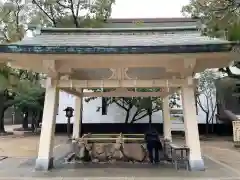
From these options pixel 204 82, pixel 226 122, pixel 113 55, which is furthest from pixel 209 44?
pixel 226 122

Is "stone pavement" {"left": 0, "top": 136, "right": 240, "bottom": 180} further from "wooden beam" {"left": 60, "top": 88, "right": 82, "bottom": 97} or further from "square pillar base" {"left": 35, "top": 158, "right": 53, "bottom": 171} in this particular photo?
"wooden beam" {"left": 60, "top": 88, "right": 82, "bottom": 97}

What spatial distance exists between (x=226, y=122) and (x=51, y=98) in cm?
1864

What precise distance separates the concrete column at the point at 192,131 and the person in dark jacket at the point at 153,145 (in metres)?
1.19

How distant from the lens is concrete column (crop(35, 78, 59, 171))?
27.0ft

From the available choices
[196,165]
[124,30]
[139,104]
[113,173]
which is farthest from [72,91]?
[139,104]

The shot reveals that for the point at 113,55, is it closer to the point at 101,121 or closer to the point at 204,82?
the point at 204,82

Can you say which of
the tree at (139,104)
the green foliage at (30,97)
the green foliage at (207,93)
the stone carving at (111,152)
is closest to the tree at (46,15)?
the green foliage at (30,97)

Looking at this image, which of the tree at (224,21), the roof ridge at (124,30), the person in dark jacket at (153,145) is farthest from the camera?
the roof ridge at (124,30)

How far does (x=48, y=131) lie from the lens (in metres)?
8.39

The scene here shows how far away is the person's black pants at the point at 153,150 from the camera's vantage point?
9211mm

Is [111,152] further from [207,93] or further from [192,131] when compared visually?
[207,93]

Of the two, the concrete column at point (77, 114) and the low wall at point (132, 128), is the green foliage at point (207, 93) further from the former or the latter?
the concrete column at point (77, 114)

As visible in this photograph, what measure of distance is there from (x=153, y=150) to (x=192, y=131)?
1784mm

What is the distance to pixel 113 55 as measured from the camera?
24.7 ft
